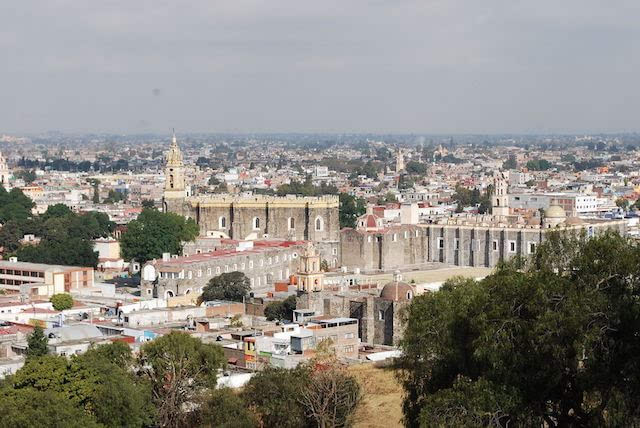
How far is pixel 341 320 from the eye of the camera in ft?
102

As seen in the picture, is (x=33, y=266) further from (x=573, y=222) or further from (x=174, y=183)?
(x=573, y=222)

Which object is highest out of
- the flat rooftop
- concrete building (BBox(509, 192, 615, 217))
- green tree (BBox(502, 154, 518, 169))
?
the flat rooftop

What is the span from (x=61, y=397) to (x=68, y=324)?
10.9 meters

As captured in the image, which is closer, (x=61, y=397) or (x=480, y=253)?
(x=61, y=397)

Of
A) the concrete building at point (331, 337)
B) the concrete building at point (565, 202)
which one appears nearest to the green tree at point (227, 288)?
the concrete building at point (331, 337)

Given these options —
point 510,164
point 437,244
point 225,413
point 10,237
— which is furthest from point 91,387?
point 510,164

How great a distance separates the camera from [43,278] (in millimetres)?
41156

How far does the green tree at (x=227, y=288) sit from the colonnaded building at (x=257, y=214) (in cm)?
1283

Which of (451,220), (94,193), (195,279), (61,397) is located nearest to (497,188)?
(451,220)

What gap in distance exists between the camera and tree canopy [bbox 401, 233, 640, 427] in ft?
58.9

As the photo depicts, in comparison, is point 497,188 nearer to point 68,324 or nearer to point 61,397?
point 68,324

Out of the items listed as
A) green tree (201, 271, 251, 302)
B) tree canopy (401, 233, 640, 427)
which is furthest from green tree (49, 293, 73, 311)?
tree canopy (401, 233, 640, 427)

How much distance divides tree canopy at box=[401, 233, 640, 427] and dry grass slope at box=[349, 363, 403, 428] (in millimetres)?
4695

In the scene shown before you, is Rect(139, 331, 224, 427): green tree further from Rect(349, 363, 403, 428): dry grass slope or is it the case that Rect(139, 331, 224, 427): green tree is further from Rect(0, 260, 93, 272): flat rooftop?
Rect(0, 260, 93, 272): flat rooftop
